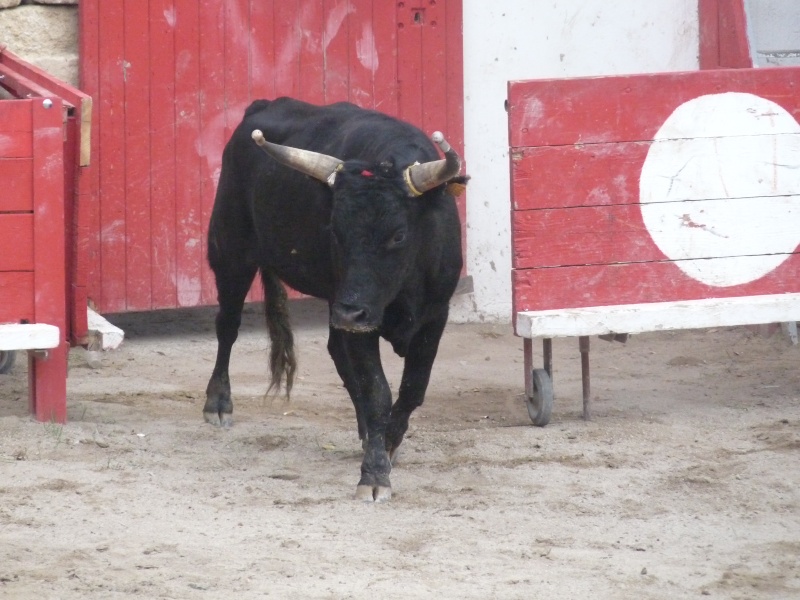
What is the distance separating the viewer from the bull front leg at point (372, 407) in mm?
4977

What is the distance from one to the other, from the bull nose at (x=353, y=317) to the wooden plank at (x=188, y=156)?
3.73 meters

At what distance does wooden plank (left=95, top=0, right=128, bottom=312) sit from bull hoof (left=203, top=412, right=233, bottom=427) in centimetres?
205

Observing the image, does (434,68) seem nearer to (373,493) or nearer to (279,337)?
(279,337)

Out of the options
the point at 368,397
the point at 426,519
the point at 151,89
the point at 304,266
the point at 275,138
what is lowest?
the point at 426,519

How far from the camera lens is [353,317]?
189 inches

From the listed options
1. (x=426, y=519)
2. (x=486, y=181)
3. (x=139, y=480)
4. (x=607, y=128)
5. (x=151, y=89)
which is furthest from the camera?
(x=486, y=181)

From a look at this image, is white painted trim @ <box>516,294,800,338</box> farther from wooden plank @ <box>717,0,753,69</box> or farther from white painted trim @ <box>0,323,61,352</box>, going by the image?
wooden plank @ <box>717,0,753,69</box>

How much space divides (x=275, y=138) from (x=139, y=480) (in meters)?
1.77

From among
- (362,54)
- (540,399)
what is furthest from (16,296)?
(362,54)

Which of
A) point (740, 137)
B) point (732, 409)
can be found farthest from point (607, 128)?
point (732, 409)

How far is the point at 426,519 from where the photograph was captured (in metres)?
4.68

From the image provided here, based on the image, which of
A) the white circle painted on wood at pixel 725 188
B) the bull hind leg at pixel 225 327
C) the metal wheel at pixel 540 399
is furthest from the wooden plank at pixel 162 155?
the white circle painted on wood at pixel 725 188

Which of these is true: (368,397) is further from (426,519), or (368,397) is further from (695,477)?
(695,477)

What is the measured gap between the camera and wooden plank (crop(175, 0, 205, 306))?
8.23m
